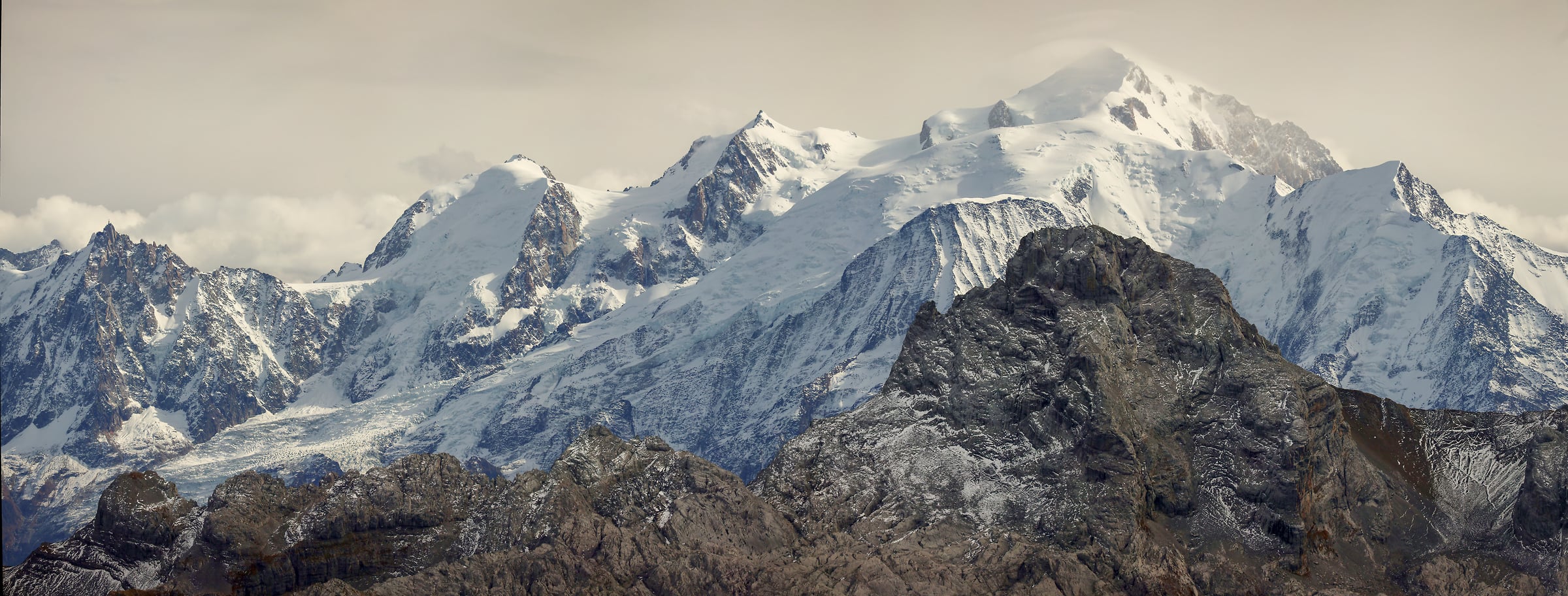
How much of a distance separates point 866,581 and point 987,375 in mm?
→ 39140

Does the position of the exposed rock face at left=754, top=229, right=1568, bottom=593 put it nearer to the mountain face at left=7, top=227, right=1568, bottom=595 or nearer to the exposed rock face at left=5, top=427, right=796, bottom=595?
the mountain face at left=7, top=227, right=1568, bottom=595

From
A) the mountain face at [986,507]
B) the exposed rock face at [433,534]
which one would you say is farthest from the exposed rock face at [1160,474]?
the exposed rock face at [433,534]

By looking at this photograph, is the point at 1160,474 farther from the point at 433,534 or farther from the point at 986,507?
the point at 433,534

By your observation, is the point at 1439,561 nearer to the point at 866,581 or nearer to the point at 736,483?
the point at 866,581

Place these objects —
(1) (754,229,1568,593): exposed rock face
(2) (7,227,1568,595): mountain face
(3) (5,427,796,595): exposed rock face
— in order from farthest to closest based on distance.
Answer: (1) (754,229,1568,593): exposed rock face < (3) (5,427,796,595): exposed rock face < (2) (7,227,1568,595): mountain face

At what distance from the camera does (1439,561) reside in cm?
17625

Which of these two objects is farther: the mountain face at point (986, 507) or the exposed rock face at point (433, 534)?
the exposed rock face at point (433, 534)

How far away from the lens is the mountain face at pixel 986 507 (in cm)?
16675

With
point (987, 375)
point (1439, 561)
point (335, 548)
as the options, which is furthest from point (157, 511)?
point (1439, 561)

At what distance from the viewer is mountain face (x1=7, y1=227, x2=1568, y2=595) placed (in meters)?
167

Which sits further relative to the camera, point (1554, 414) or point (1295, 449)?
point (1554, 414)

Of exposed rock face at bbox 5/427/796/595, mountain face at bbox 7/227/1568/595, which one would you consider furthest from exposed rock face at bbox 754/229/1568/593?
exposed rock face at bbox 5/427/796/595

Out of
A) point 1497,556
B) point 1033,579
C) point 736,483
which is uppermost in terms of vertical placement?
point 736,483

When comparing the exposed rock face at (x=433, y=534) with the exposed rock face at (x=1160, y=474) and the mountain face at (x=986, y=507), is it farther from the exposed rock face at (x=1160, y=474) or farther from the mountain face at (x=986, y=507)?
the exposed rock face at (x=1160, y=474)
